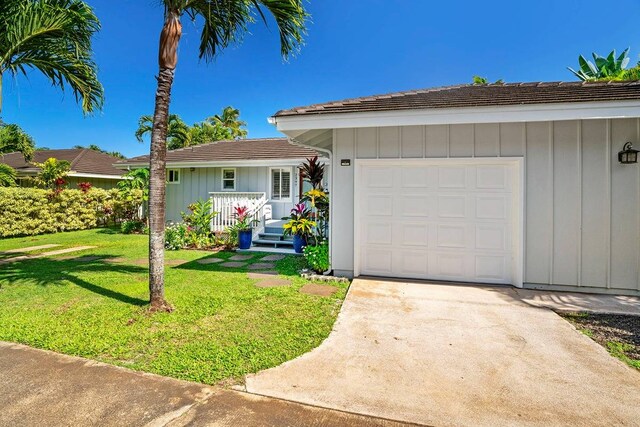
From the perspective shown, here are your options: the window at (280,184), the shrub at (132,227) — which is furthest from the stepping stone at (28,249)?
the window at (280,184)

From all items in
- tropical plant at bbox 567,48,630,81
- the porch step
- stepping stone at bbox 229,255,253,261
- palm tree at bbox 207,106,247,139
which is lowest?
stepping stone at bbox 229,255,253,261

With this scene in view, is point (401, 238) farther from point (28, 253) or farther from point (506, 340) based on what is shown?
point (28, 253)

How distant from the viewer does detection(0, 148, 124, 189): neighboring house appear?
58.5ft

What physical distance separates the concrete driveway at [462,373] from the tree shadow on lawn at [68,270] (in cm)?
335

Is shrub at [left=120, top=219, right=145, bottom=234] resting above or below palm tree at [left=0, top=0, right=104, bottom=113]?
below

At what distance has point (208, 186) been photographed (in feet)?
46.4

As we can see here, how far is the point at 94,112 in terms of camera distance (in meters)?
6.36

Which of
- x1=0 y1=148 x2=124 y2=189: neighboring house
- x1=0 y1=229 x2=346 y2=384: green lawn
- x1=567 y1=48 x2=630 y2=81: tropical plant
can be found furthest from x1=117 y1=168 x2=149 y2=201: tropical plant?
x1=567 y1=48 x2=630 y2=81: tropical plant

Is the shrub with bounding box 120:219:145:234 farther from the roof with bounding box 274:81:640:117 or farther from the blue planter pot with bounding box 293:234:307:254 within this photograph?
the roof with bounding box 274:81:640:117

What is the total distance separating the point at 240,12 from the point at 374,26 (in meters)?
7.53

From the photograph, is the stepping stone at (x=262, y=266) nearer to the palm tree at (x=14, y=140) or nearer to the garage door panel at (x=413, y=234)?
the garage door panel at (x=413, y=234)

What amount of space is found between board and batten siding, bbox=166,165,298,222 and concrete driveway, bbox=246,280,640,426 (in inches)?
359

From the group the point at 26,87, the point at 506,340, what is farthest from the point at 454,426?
the point at 26,87

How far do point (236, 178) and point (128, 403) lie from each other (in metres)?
11.9
